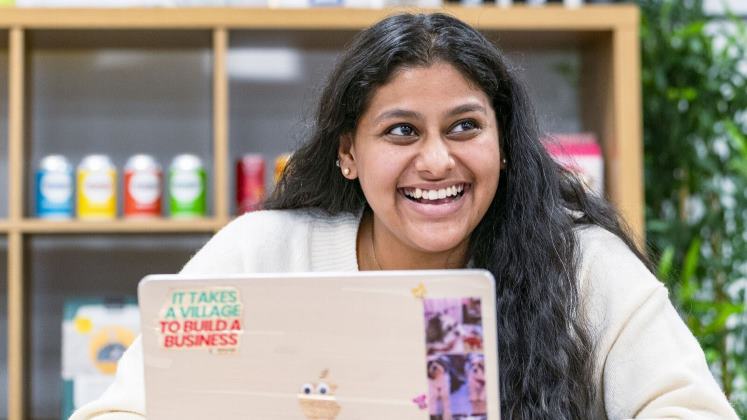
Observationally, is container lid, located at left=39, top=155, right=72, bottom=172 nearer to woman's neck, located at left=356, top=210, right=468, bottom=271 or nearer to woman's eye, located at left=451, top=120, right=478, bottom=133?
woman's neck, located at left=356, top=210, right=468, bottom=271

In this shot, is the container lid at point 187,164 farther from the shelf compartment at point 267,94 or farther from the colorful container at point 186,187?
the shelf compartment at point 267,94

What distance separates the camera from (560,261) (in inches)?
60.4

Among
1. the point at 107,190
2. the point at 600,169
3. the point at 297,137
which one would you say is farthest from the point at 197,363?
the point at 600,169

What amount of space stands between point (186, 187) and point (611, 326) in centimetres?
138

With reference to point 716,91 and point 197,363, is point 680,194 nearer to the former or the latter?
point 716,91

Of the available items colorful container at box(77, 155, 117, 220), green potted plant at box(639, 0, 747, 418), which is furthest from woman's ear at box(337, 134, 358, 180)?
green potted plant at box(639, 0, 747, 418)

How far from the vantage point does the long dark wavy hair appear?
1422 millimetres

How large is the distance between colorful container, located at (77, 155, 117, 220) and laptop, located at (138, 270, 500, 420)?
157 cm

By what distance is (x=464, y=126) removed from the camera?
1.46 m

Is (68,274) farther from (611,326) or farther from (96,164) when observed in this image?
(611,326)

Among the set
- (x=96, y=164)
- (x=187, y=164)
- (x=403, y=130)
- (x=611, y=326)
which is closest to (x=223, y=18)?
(x=187, y=164)

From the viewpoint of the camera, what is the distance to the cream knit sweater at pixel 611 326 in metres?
1.34

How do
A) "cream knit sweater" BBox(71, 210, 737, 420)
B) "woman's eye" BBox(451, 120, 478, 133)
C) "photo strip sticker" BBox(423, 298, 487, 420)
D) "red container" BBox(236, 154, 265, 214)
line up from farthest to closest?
"red container" BBox(236, 154, 265, 214) → "woman's eye" BBox(451, 120, 478, 133) → "cream knit sweater" BBox(71, 210, 737, 420) → "photo strip sticker" BBox(423, 298, 487, 420)

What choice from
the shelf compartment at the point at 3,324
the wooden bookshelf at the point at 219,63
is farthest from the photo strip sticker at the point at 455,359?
the shelf compartment at the point at 3,324
